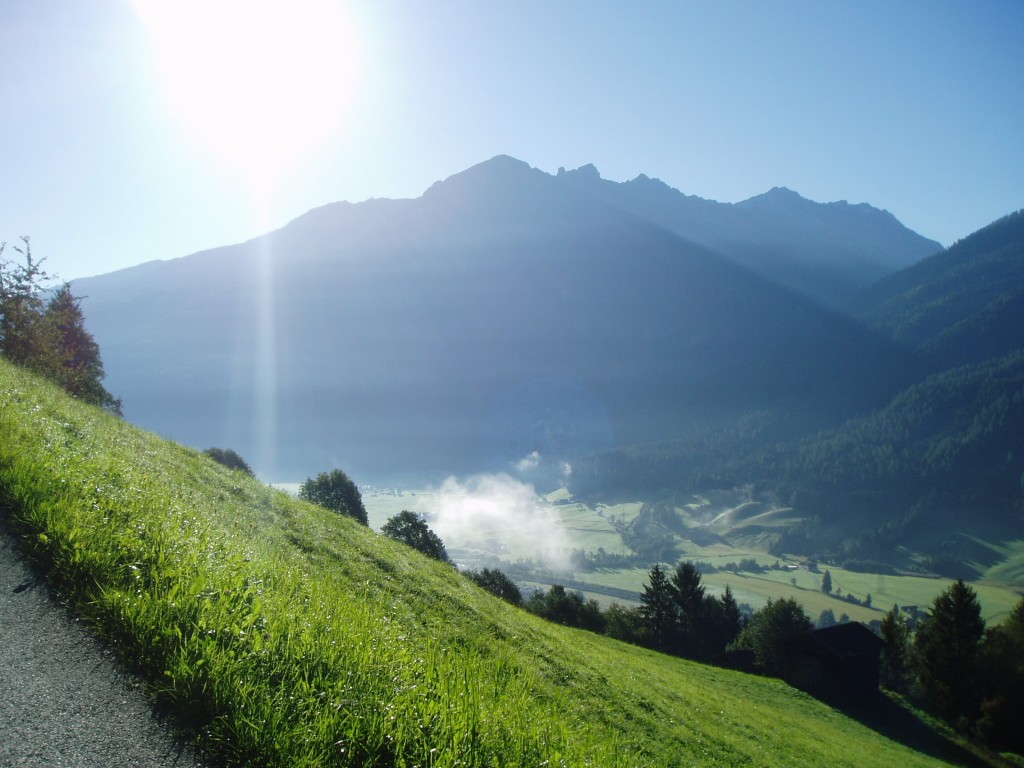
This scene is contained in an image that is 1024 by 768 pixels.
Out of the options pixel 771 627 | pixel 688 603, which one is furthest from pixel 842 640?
pixel 688 603

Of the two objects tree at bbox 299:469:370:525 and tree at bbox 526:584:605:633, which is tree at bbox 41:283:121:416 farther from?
tree at bbox 526:584:605:633

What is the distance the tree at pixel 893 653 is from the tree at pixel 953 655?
32.4 ft

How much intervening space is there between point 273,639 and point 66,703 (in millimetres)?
1475

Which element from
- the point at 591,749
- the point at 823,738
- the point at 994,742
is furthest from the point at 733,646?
the point at 591,749

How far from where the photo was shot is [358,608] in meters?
7.46

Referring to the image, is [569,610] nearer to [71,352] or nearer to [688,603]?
[688,603]

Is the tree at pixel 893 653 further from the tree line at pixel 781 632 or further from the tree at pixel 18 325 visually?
the tree at pixel 18 325

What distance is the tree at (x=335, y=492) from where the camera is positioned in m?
61.1

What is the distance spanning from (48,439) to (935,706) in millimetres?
61385

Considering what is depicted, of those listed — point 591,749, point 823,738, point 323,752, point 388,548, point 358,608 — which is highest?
point 323,752

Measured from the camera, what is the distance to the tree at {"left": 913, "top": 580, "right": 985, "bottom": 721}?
42188mm

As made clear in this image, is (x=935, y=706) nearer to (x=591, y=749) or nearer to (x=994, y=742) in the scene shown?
(x=994, y=742)

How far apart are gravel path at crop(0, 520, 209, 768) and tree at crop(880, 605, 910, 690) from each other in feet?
248

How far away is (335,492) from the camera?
205ft
